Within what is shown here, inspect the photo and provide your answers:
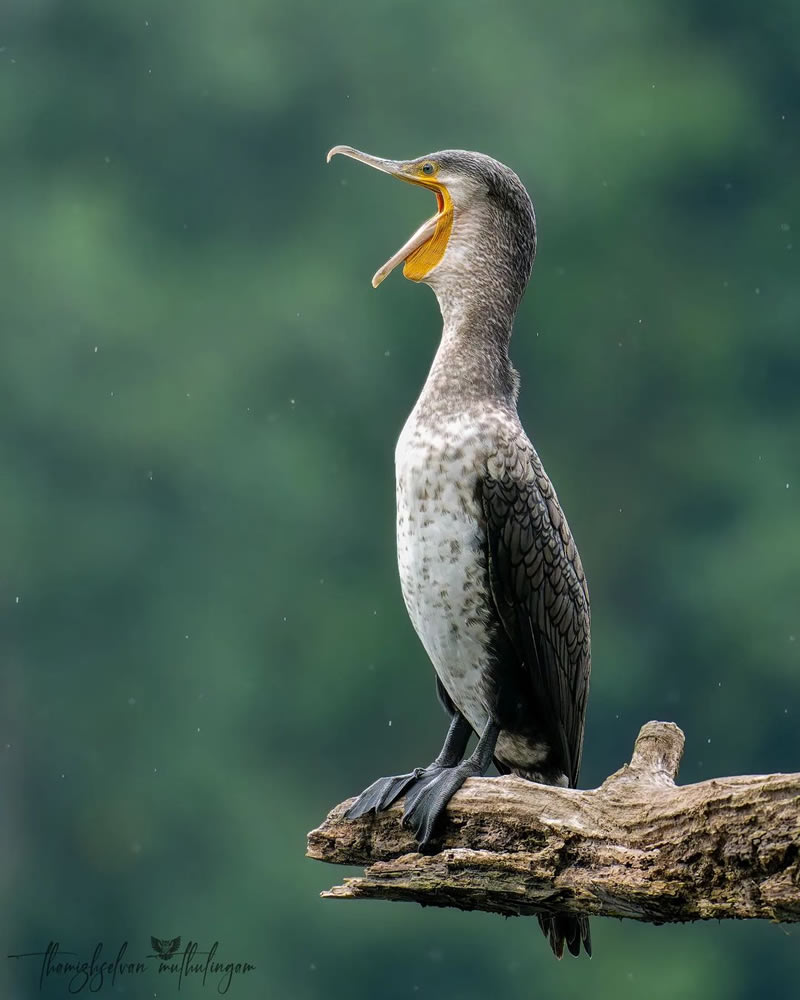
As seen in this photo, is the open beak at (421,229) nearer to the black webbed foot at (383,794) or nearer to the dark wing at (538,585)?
the dark wing at (538,585)

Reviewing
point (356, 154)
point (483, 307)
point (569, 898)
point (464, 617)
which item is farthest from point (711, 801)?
point (356, 154)

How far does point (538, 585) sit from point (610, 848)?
1.89 ft

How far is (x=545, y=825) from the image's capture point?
6.98ft

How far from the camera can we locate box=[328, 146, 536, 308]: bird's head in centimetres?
260

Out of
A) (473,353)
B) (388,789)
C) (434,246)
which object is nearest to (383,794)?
(388,789)

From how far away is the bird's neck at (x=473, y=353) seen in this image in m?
2.48

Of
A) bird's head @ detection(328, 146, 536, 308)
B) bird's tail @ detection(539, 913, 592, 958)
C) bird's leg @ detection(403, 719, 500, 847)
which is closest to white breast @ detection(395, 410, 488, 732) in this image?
bird's leg @ detection(403, 719, 500, 847)

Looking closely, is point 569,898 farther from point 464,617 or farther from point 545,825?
point 464,617

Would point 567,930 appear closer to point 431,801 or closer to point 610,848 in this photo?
point 431,801

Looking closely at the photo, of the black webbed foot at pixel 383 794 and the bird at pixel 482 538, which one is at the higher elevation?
the bird at pixel 482 538

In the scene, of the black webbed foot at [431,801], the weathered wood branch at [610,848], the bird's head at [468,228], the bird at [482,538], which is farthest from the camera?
the bird's head at [468,228]

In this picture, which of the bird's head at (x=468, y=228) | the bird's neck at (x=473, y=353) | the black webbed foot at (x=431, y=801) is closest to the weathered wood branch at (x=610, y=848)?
the black webbed foot at (x=431, y=801)

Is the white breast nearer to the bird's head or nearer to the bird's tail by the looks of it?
the bird's head

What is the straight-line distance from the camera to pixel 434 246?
2.64 m
